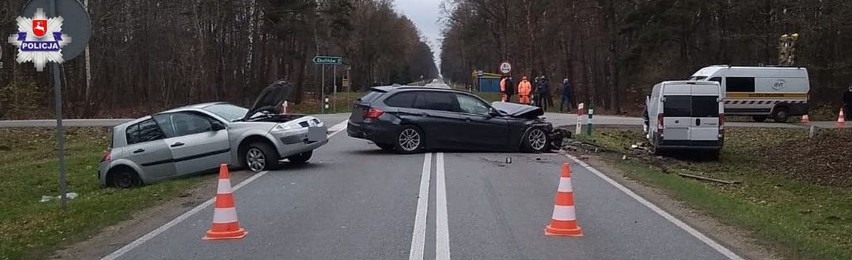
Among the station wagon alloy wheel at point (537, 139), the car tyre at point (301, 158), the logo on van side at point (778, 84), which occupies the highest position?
the logo on van side at point (778, 84)

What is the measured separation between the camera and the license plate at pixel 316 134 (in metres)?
16.2

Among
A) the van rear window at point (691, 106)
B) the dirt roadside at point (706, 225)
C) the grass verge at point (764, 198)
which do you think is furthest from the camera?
the van rear window at point (691, 106)

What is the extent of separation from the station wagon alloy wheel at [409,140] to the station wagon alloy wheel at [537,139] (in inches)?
96.7

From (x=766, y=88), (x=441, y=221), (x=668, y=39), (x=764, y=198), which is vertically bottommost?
(x=764, y=198)

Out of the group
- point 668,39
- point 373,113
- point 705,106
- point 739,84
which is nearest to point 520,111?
point 373,113

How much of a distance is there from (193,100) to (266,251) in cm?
4491

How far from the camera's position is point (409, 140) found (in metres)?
18.8

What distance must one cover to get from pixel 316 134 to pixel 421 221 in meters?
6.57

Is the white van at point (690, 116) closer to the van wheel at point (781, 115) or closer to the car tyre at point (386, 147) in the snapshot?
the car tyre at point (386, 147)

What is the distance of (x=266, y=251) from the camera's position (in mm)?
8461

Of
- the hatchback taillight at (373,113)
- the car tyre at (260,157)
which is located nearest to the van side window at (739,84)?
the hatchback taillight at (373,113)

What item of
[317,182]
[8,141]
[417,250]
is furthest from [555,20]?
[417,250]

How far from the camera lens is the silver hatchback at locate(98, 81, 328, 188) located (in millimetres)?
15680

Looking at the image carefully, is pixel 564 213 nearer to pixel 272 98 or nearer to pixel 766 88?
pixel 272 98
